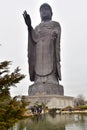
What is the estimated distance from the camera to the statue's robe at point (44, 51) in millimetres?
36438

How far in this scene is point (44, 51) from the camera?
3712cm

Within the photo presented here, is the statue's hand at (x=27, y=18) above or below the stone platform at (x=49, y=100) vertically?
above

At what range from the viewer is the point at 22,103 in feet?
13.3

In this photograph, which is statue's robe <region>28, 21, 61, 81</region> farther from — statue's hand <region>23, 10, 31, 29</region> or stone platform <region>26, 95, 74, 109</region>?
statue's hand <region>23, 10, 31, 29</region>

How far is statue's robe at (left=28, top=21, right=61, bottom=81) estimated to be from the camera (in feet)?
120

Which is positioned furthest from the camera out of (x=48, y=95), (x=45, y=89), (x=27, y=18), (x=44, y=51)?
(x=44, y=51)

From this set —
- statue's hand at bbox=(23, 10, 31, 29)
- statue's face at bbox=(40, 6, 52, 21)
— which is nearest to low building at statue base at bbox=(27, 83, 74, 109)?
statue's hand at bbox=(23, 10, 31, 29)

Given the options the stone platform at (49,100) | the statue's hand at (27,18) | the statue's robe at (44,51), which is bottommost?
the stone platform at (49,100)

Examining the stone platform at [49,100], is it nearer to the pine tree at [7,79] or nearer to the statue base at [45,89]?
the statue base at [45,89]

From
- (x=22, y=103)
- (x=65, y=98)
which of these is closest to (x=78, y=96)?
(x=65, y=98)

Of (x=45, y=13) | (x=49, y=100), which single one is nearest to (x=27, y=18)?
(x=45, y=13)

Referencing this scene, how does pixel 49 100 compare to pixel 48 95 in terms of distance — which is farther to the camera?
pixel 48 95

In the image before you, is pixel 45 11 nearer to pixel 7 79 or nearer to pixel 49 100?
pixel 49 100

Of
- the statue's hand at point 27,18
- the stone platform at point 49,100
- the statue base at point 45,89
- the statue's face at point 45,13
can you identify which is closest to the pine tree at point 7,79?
the statue's hand at point 27,18
